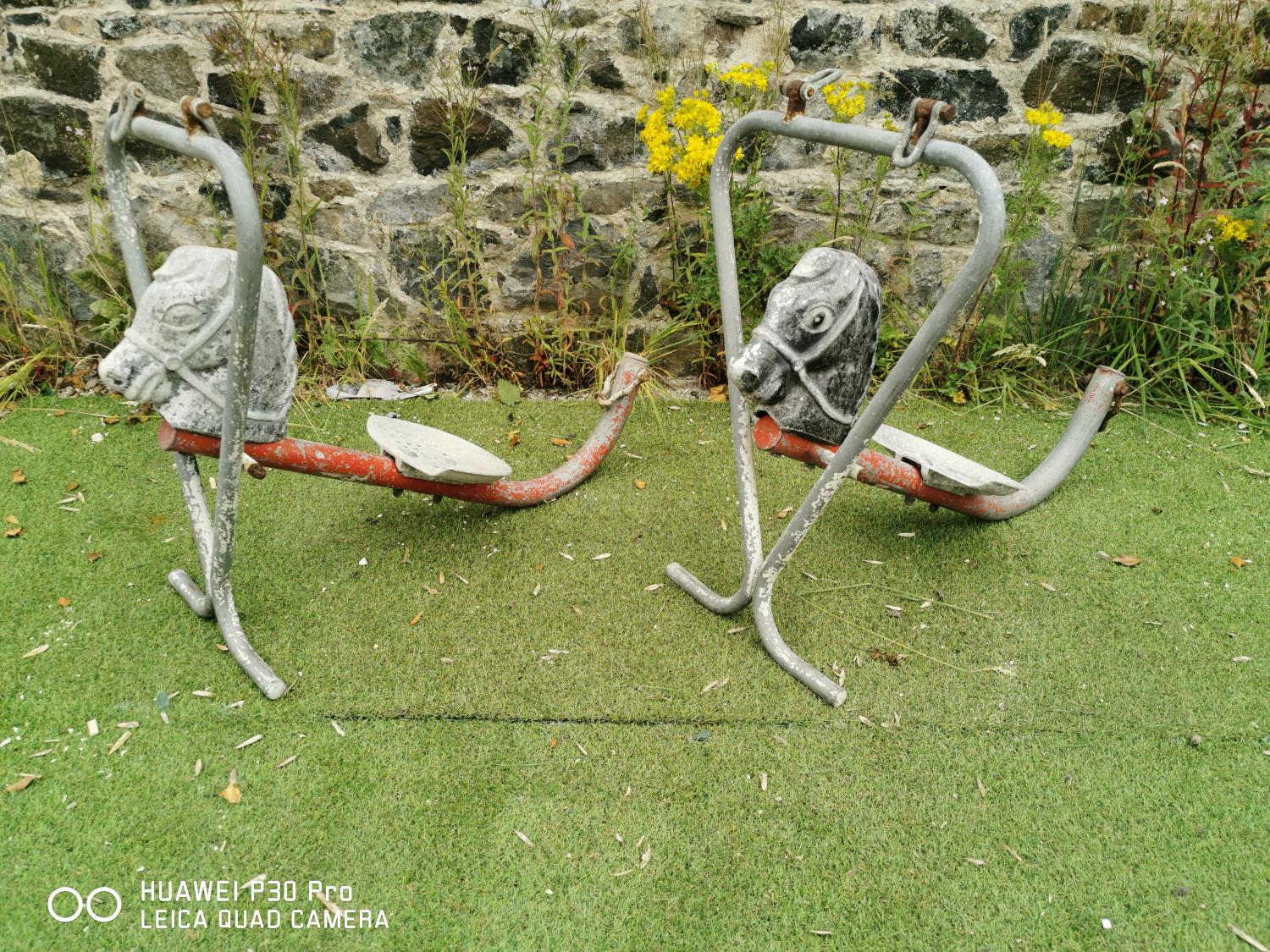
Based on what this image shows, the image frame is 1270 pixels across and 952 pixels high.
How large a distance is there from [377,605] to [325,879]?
0.81 metres

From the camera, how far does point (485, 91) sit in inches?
126

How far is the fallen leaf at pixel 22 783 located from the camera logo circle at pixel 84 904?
297 mm

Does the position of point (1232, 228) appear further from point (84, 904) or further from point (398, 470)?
point (84, 904)

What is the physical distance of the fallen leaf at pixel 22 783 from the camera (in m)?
1.85

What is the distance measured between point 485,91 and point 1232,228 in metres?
2.71

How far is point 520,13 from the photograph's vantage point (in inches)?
122

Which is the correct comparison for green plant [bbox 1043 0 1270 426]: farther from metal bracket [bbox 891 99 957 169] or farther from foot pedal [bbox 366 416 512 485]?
foot pedal [bbox 366 416 512 485]

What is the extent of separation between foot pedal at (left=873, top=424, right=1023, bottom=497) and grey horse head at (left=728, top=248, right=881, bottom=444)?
0.41 meters

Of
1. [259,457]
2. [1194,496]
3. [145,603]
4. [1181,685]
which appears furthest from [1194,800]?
[145,603]

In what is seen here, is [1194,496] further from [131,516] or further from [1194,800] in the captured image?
[131,516]

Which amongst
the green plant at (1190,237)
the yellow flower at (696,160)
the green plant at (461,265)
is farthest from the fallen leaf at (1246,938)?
the green plant at (461,265)

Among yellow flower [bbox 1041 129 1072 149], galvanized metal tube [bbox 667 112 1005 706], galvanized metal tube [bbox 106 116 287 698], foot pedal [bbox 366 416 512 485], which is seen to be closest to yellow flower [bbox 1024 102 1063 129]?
yellow flower [bbox 1041 129 1072 149]

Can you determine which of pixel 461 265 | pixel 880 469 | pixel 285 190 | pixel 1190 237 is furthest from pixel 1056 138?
pixel 285 190

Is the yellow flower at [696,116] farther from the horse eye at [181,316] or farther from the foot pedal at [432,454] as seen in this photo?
the horse eye at [181,316]
